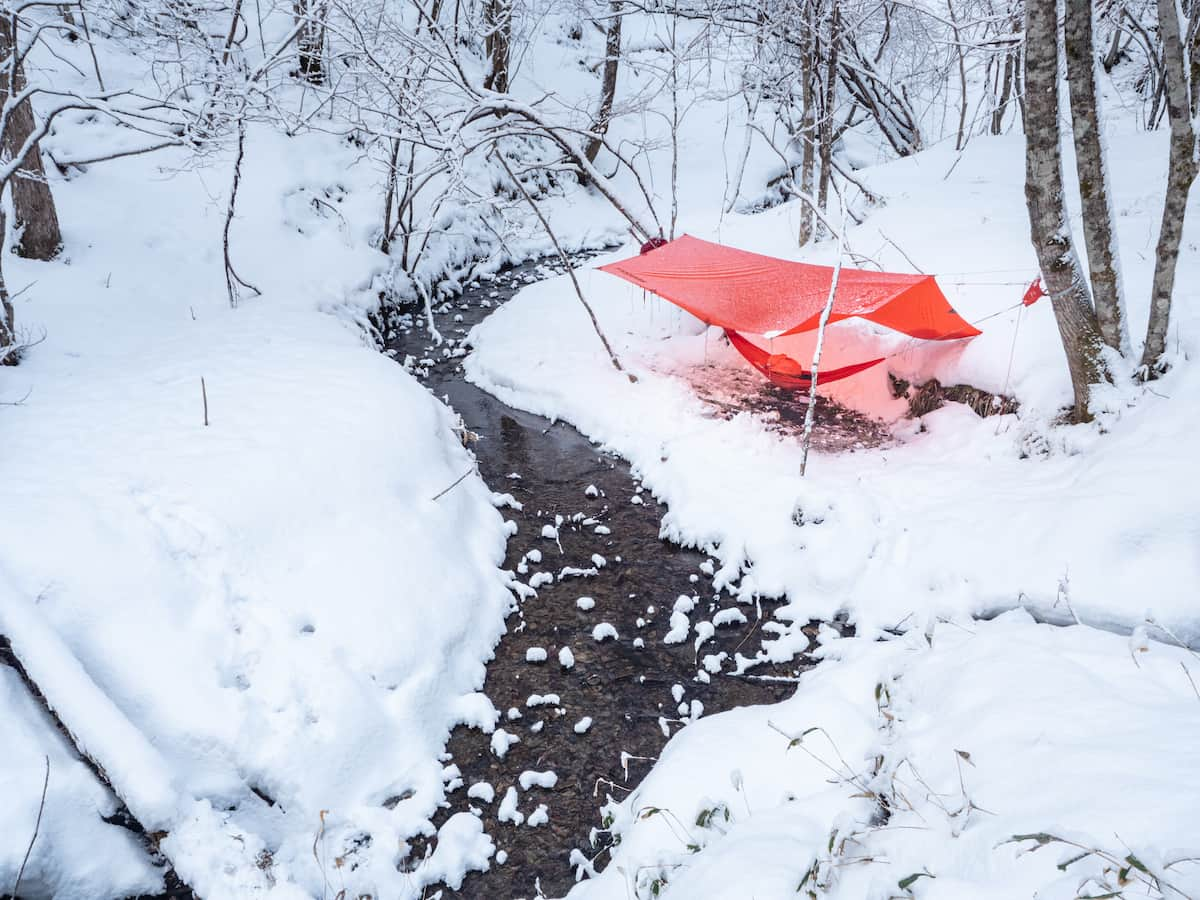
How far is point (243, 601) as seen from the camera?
3018 millimetres

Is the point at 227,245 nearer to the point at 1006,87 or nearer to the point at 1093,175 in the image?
the point at 1093,175

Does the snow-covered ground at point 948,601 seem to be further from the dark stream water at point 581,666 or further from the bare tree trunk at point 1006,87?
the bare tree trunk at point 1006,87

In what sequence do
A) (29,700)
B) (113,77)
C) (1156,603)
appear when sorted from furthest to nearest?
(113,77) → (1156,603) → (29,700)

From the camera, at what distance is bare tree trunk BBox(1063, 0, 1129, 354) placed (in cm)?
318

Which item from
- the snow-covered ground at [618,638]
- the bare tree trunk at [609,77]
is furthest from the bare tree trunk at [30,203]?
the bare tree trunk at [609,77]

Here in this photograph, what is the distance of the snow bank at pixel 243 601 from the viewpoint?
2.35 meters

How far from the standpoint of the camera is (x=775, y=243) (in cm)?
833

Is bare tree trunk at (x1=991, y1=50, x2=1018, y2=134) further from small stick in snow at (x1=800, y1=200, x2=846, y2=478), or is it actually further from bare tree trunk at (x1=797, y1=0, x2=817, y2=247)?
small stick in snow at (x1=800, y1=200, x2=846, y2=478)

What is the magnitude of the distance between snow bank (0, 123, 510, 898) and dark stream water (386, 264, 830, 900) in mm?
145

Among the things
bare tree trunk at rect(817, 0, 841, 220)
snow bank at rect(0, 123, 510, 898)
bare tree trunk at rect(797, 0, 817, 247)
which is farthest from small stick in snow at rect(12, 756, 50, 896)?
bare tree trunk at rect(817, 0, 841, 220)

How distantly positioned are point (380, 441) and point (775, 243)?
5.90 meters

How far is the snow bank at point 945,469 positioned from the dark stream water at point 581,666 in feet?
1.00

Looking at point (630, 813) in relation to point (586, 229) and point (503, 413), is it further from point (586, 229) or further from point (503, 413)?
point (586, 229)

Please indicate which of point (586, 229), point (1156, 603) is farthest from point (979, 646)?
point (586, 229)
